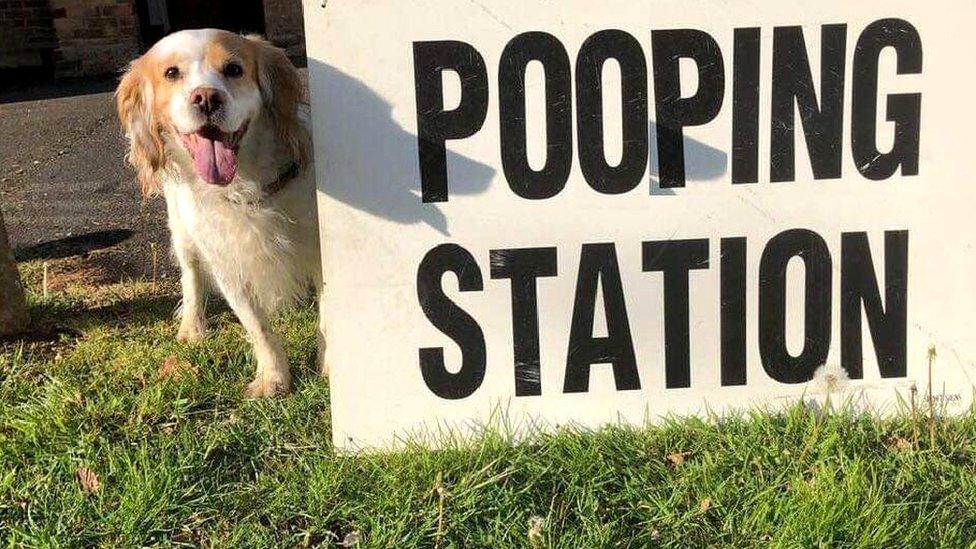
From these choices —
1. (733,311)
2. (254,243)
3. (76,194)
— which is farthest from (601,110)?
(76,194)

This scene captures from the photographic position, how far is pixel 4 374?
3.06 m

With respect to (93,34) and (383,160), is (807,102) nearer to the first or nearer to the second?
(383,160)

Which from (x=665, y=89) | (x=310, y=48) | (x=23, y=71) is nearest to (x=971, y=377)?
(x=665, y=89)

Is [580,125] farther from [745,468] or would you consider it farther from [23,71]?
[23,71]

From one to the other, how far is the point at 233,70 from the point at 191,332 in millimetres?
1177

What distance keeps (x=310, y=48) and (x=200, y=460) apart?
1091 millimetres

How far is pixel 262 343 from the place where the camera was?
3.02m

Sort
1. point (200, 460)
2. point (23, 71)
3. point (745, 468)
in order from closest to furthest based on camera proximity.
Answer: point (745, 468), point (200, 460), point (23, 71)

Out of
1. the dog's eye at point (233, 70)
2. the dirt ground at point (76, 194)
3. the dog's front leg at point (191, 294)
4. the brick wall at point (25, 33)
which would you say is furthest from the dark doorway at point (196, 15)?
the dog's eye at point (233, 70)

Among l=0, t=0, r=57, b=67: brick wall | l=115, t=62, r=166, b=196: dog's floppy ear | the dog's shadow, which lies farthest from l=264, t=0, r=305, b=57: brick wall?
the dog's shadow

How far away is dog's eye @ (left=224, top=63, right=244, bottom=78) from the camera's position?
266 cm

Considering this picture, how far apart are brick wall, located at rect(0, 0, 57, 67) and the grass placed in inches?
431

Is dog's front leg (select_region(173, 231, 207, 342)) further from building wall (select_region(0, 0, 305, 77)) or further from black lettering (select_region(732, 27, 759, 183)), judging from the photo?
building wall (select_region(0, 0, 305, 77))

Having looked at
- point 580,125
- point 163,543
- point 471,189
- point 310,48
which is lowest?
point 163,543
